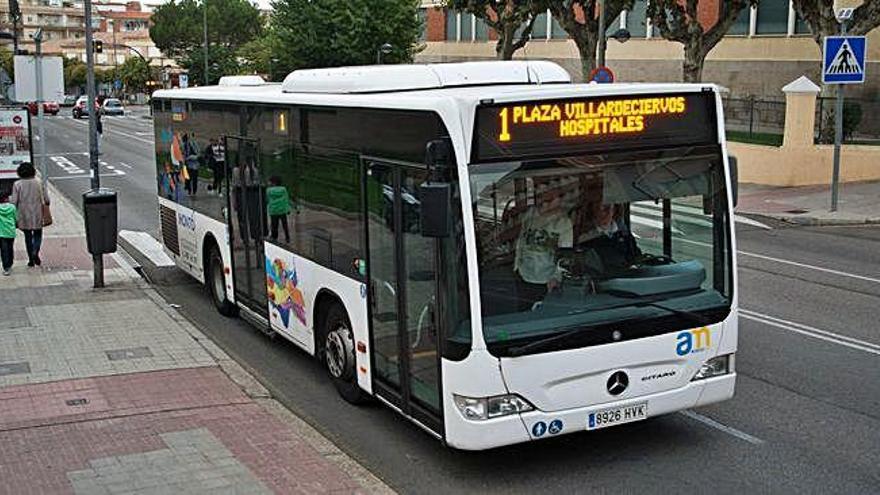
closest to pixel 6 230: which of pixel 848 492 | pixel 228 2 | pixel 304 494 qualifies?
pixel 304 494

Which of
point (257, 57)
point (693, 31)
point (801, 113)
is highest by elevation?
point (257, 57)

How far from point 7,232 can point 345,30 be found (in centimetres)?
4247

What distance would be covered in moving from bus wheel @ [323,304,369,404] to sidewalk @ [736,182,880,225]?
1444cm

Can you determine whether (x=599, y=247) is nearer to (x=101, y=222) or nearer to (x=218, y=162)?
(x=218, y=162)

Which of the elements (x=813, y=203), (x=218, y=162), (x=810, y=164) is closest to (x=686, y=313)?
(x=218, y=162)

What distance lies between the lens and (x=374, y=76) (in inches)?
Result: 361

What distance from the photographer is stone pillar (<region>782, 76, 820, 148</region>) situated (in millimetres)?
25938

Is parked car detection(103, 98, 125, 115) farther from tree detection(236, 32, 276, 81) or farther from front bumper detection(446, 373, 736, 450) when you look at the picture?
front bumper detection(446, 373, 736, 450)

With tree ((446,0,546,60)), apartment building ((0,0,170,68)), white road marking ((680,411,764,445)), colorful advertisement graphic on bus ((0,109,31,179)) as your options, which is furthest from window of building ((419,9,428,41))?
apartment building ((0,0,170,68))

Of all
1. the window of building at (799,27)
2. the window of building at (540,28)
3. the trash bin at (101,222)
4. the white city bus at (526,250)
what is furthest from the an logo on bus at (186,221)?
the window of building at (540,28)

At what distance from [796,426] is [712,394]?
1.06 meters

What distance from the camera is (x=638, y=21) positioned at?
1887 inches

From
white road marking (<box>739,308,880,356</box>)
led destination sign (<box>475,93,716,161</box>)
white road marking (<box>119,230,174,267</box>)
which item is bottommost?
white road marking (<box>119,230,174,267</box>)

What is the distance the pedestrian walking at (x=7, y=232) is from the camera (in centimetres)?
1552
